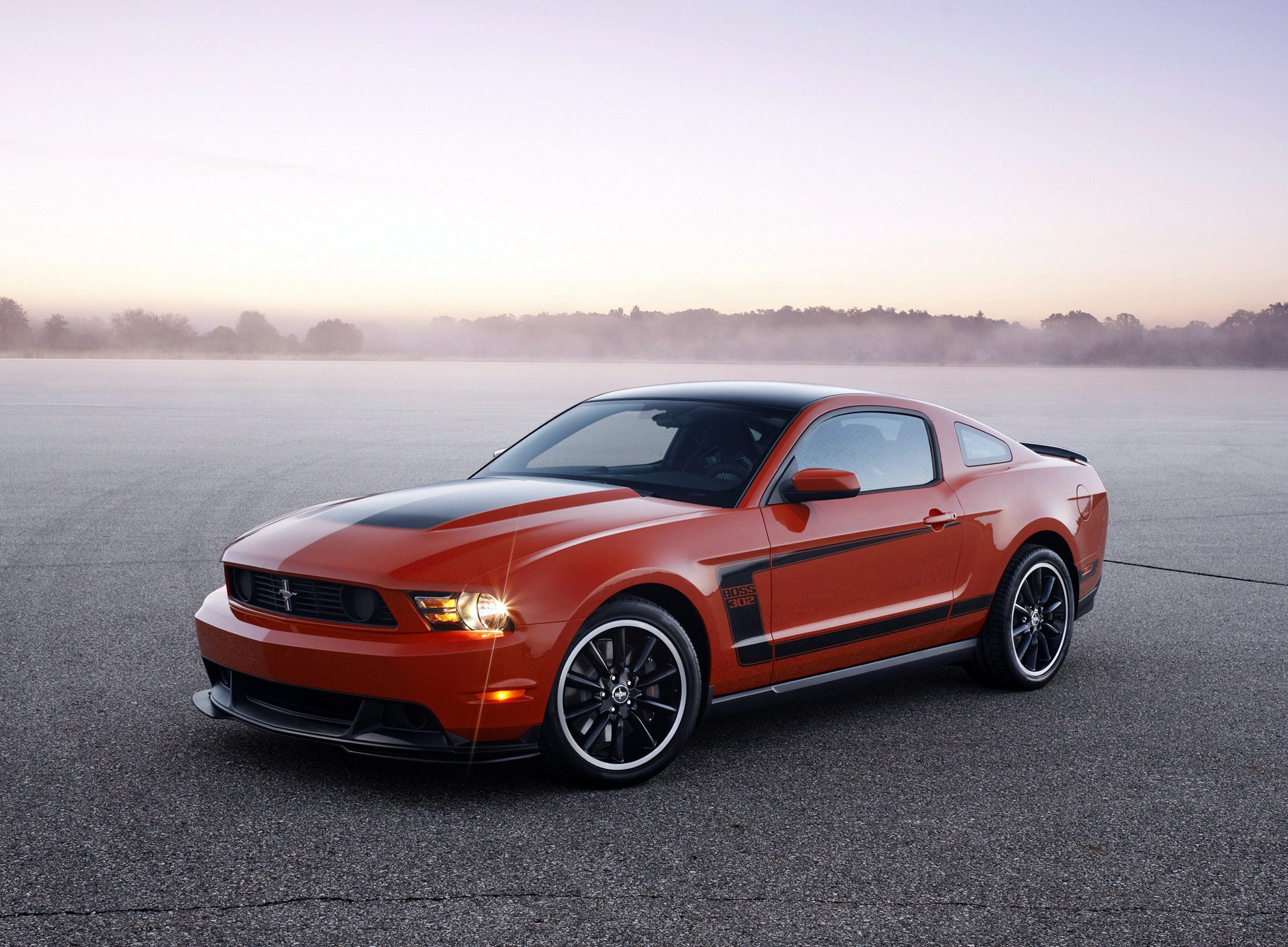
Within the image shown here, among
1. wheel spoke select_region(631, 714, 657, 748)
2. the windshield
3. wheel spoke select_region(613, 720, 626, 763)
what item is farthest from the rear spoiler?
wheel spoke select_region(613, 720, 626, 763)

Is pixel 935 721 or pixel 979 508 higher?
pixel 979 508

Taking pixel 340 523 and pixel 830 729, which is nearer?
pixel 340 523

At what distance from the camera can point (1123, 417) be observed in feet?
136

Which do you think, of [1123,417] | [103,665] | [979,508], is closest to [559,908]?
[979,508]

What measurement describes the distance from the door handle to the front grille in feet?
8.49

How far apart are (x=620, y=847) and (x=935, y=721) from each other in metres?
2.10

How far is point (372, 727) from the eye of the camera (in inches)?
165

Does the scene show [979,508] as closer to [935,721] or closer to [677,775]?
[935,721]

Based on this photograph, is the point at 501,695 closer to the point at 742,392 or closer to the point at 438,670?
the point at 438,670

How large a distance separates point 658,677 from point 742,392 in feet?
5.79

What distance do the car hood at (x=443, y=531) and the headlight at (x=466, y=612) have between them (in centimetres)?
5

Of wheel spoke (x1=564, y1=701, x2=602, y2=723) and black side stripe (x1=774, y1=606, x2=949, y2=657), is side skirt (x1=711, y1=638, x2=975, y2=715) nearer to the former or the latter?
black side stripe (x1=774, y1=606, x2=949, y2=657)

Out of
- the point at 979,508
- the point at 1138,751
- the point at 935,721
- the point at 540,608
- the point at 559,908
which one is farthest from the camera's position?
the point at 979,508

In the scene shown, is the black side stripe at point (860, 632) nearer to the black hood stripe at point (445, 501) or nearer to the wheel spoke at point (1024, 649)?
the wheel spoke at point (1024, 649)
